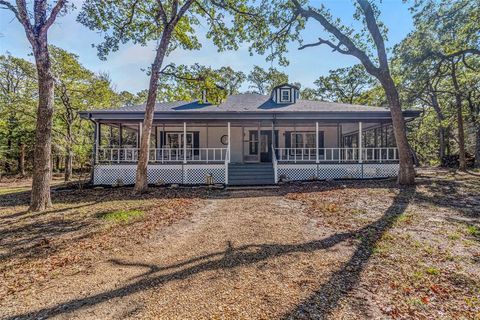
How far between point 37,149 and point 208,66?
719cm

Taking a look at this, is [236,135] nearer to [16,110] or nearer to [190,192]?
[190,192]

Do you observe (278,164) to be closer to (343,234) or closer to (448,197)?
(448,197)

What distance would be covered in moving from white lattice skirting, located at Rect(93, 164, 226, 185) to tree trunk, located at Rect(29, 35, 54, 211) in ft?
17.1

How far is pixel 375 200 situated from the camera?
8.73m

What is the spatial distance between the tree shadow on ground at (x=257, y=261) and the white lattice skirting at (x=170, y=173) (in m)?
8.76

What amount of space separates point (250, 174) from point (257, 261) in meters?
9.62

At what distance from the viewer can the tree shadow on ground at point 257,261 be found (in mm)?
2861

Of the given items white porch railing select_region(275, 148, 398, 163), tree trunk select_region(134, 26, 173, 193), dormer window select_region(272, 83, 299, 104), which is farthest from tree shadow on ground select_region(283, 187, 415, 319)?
dormer window select_region(272, 83, 299, 104)

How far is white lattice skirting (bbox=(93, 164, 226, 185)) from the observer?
13.2 m

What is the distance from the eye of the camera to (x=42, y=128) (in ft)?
26.0

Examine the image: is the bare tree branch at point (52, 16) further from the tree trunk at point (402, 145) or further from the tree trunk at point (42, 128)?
the tree trunk at point (402, 145)

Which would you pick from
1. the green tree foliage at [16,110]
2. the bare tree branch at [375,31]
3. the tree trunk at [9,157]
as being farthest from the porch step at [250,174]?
the tree trunk at [9,157]

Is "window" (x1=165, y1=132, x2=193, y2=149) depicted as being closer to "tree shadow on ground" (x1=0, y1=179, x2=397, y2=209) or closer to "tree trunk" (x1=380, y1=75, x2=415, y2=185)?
"tree shadow on ground" (x1=0, y1=179, x2=397, y2=209)

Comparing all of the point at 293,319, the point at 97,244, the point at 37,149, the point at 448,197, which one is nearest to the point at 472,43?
the point at 448,197
